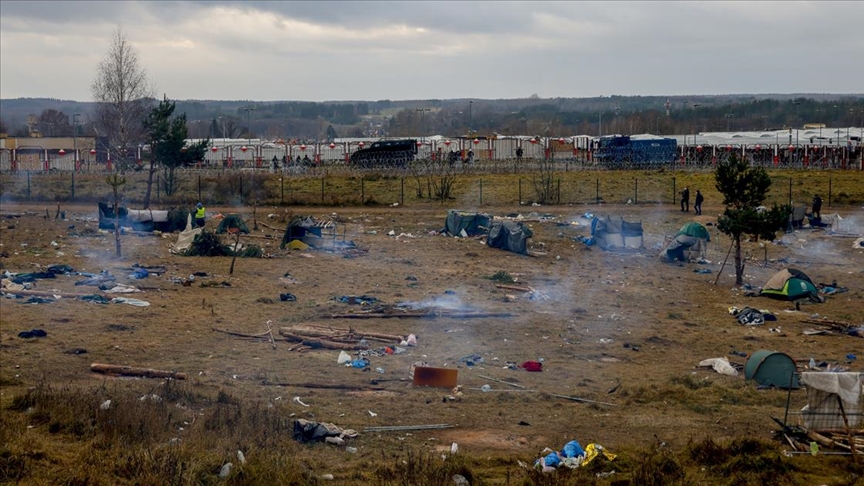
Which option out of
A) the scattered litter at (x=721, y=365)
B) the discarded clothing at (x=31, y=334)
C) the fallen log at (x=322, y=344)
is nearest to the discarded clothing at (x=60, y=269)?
the discarded clothing at (x=31, y=334)

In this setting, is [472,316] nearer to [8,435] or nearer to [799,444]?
[799,444]

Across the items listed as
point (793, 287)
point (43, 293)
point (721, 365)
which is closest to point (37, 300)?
point (43, 293)

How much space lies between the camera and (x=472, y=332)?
16.4m

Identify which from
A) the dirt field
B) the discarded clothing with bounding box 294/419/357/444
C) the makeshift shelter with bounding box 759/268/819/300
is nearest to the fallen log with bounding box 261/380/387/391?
the dirt field

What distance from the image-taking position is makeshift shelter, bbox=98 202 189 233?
1100 inches

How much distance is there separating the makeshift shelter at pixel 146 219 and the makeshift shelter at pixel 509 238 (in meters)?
9.77

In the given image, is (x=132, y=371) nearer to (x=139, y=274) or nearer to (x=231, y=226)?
(x=139, y=274)

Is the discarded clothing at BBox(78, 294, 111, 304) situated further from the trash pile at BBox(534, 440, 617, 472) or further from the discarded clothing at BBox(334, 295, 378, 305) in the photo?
the trash pile at BBox(534, 440, 617, 472)

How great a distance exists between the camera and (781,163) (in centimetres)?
5209

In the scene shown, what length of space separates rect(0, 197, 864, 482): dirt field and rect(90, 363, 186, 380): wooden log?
0.69 feet

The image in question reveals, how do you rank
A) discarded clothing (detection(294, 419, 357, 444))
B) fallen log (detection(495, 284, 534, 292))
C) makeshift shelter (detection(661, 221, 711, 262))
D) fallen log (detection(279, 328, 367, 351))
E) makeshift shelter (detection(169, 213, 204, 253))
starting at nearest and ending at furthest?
discarded clothing (detection(294, 419, 357, 444)) < fallen log (detection(279, 328, 367, 351)) < fallen log (detection(495, 284, 534, 292)) < makeshift shelter (detection(169, 213, 204, 253)) < makeshift shelter (detection(661, 221, 711, 262))

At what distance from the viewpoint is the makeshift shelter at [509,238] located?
25.9 metres

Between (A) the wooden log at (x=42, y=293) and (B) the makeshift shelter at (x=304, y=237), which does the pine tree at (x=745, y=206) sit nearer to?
(B) the makeshift shelter at (x=304, y=237)

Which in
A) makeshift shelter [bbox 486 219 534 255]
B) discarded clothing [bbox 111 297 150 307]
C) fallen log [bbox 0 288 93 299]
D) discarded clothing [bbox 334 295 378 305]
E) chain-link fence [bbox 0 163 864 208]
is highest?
chain-link fence [bbox 0 163 864 208]
